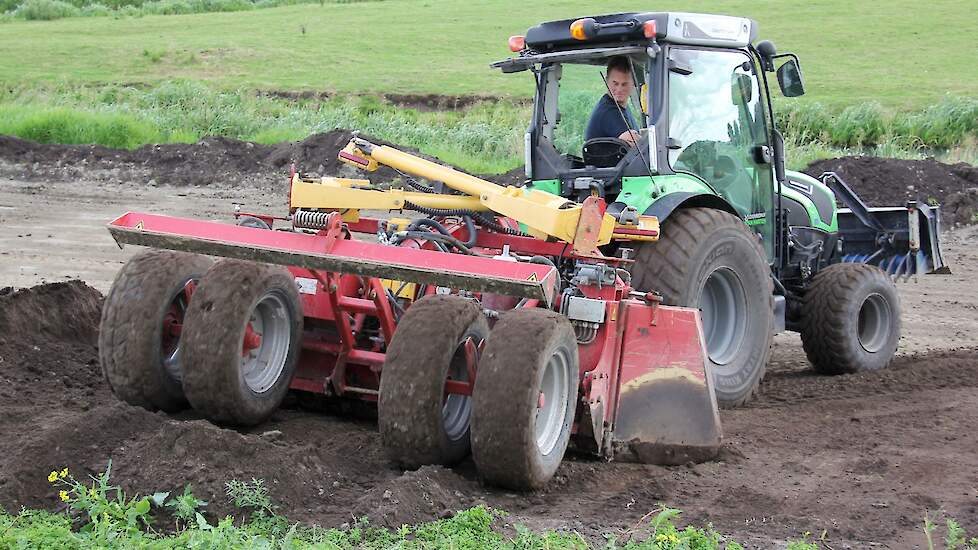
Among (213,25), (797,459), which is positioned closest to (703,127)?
(797,459)

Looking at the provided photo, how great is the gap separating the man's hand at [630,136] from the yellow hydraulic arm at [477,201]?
0.76 m

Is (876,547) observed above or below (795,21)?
below

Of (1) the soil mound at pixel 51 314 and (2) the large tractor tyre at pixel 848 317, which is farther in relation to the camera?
(2) the large tractor tyre at pixel 848 317

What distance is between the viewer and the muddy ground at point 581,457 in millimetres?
5375

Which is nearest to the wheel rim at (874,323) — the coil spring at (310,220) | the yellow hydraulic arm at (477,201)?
the yellow hydraulic arm at (477,201)

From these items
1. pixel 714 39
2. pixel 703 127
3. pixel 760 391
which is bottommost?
pixel 760 391

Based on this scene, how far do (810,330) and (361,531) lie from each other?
16.4ft

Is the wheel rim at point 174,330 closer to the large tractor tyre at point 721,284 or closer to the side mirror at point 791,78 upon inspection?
the large tractor tyre at point 721,284

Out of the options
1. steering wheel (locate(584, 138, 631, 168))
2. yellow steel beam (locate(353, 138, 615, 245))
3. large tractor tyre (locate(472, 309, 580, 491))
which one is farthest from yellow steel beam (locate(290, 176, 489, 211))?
large tractor tyre (locate(472, 309, 580, 491))

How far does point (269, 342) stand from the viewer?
263 inches

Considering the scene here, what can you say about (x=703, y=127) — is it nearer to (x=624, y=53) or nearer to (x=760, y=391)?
(x=624, y=53)

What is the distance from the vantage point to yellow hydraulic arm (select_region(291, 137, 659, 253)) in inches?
257

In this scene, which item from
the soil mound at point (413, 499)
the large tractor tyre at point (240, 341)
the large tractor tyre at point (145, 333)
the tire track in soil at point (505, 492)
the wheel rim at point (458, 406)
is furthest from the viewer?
the large tractor tyre at point (145, 333)

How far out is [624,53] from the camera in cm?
771
